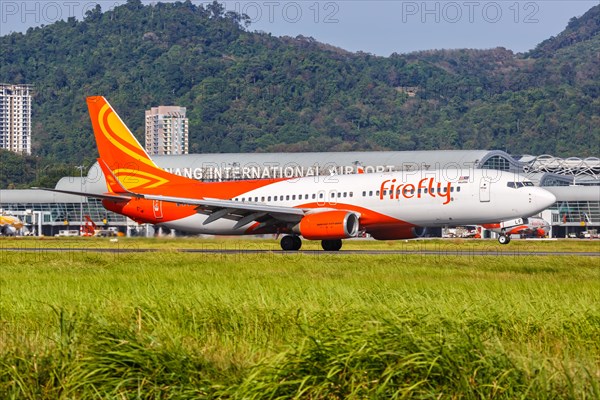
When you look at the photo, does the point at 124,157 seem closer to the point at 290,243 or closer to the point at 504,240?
the point at 290,243

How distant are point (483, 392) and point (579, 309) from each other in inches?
262

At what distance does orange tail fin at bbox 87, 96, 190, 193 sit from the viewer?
57.2 metres

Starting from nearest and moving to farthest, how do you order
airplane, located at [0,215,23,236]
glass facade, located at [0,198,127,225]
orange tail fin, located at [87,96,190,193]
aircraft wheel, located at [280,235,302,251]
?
aircraft wheel, located at [280,235,302,251] < orange tail fin, located at [87,96,190,193] < airplane, located at [0,215,23,236] < glass facade, located at [0,198,127,225]

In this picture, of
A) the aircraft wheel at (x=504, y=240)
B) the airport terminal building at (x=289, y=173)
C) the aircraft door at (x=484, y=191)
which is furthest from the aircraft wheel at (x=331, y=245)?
the airport terminal building at (x=289, y=173)

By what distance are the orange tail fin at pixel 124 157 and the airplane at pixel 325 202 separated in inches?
2.3

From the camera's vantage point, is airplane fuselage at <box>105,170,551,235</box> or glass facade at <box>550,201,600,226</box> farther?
glass facade at <box>550,201,600,226</box>

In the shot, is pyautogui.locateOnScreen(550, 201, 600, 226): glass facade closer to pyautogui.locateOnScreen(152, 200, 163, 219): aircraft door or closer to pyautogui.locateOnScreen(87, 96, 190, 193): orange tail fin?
pyautogui.locateOnScreen(87, 96, 190, 193): orange tail fin

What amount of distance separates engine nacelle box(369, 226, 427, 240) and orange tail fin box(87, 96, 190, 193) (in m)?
11.8

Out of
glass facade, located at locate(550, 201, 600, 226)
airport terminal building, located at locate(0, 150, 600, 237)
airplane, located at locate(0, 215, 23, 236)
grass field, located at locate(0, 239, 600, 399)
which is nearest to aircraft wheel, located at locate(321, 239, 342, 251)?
grass field, located at locate(0, 239, 600, 399)

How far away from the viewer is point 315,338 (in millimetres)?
12453

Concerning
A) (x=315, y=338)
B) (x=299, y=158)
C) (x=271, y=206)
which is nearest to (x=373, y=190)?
(x=271, y=206)

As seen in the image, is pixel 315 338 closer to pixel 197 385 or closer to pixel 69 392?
pixel 197 385

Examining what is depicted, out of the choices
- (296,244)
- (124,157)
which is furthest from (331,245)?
(124,157)

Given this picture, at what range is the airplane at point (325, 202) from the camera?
160ft
